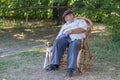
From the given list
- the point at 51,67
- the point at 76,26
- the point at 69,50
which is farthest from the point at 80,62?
the point at 76,26

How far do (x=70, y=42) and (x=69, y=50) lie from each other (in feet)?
0.60

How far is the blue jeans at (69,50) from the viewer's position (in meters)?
5.42

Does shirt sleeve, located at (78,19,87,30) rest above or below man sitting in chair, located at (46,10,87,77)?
above

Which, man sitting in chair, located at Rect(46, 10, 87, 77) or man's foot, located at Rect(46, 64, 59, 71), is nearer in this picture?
man sitting in chair, located at Rect(46, 10, 87, 77)

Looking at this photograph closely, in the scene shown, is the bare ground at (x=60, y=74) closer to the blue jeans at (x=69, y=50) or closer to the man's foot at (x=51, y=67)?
the man's foot at (x=51, y=67)

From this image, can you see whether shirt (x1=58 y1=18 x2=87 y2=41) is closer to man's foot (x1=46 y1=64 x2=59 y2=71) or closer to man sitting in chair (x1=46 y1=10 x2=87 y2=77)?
man sitting in chair (x1=46 y1=10 x2=87 y2=77)

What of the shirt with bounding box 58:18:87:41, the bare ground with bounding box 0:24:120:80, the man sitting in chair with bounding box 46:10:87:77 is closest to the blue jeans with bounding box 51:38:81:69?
the man sitting in chair with bounding box 46:10:87:77

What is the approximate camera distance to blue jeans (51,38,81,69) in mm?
5417

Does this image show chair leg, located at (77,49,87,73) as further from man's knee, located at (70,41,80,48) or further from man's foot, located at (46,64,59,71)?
man's foot, located at (46,64,59,71)

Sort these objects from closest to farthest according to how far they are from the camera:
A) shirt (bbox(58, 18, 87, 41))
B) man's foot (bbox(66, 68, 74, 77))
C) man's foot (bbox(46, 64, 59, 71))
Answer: man's foot (bbox(66, 68, 74, 77)) → shirt (bbox(58, 18, 87, 41)) → man's foot (bbox(46, 64, 59, 71))

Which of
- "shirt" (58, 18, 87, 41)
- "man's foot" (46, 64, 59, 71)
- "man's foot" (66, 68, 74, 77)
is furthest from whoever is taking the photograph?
"man's foot" (46, 64, 59, 71)

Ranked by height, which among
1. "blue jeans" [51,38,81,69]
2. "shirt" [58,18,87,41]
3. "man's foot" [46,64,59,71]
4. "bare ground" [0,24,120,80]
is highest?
"shirt" [58,18,87,41]

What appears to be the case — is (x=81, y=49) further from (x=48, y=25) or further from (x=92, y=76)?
(x=48, y=25)

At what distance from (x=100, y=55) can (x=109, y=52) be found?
41cm
